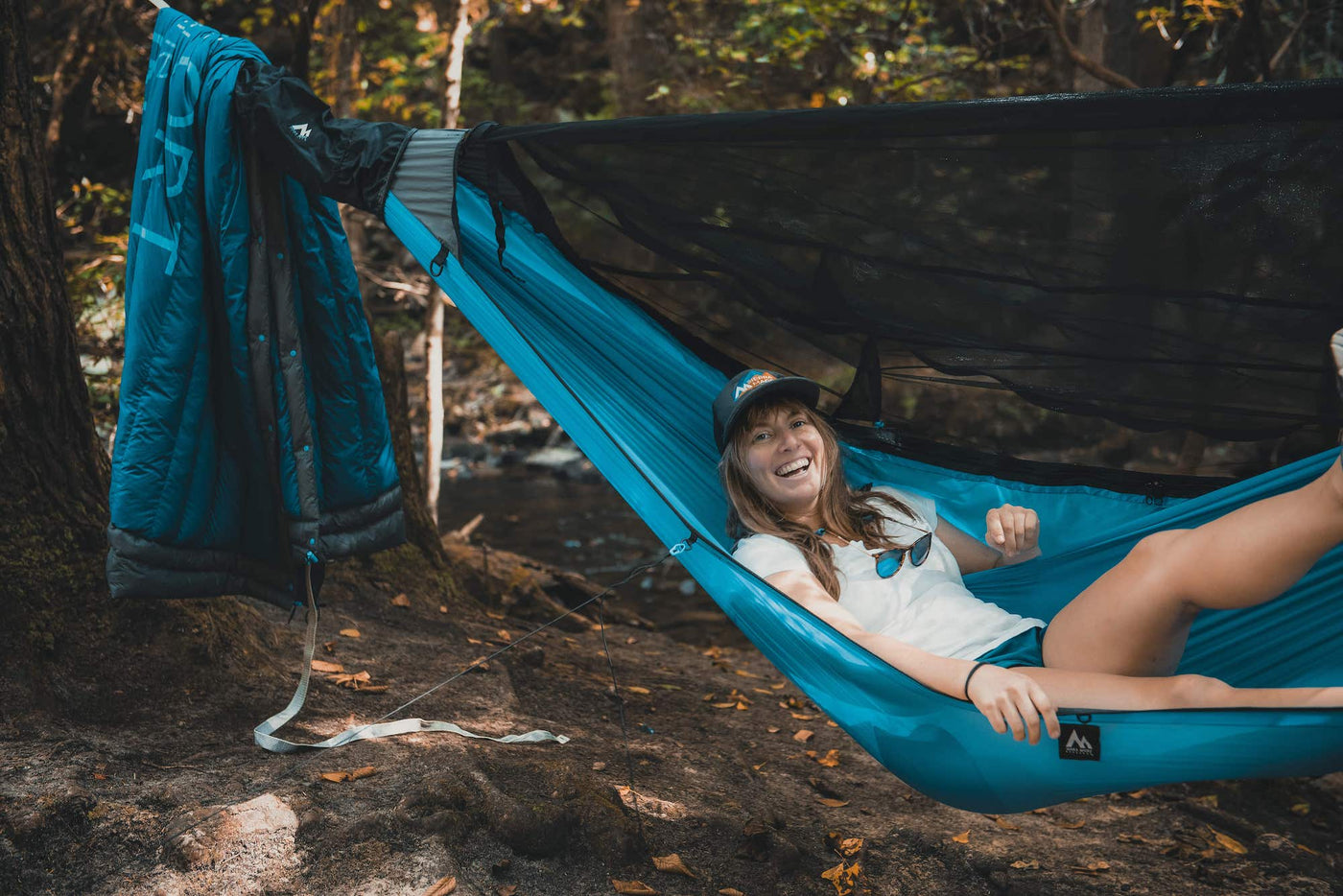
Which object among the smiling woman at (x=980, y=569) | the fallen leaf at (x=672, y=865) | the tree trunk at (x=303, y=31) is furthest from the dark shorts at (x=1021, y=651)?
the tree trunk at (x=303, y=31)

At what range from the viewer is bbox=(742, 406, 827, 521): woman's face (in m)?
1.82

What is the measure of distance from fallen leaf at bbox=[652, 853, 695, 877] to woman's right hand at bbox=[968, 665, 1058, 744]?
0.65 meters

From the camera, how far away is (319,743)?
1865 mm

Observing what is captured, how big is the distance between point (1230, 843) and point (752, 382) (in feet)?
4.67

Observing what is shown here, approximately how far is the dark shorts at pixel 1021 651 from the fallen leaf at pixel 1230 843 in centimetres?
90

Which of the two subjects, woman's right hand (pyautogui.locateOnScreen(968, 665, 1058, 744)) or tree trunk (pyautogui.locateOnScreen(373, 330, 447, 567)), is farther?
tree trunk (pyautogui.locateOnScreen(373, 330, 447, 567))

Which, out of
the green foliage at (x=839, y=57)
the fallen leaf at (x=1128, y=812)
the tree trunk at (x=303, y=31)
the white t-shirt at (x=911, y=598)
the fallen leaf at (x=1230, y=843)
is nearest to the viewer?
the white t-shirt at (x=911, y=598)

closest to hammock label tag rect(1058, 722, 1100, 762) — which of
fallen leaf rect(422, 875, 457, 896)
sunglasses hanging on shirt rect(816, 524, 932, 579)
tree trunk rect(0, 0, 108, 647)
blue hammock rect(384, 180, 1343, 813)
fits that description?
blue hammock rect(384, 180, 1343, 813)

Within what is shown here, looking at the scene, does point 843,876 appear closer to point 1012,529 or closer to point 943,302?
point 1012,529

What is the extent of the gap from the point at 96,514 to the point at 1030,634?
5.88ft

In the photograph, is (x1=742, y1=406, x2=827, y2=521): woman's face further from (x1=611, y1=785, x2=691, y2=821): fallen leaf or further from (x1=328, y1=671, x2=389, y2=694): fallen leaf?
(x1=328, y1=671, x2=389, y2=694): fallen leaf

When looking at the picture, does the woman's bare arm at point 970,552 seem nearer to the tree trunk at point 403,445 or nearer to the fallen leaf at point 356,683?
the fallen leaf at point 356,683

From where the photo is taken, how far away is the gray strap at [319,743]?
1.83m

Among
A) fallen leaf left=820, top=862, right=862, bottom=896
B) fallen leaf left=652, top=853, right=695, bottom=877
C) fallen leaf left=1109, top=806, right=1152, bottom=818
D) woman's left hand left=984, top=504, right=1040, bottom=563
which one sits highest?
woman's left hand left=984, top=504, right=1040, bottom=563
